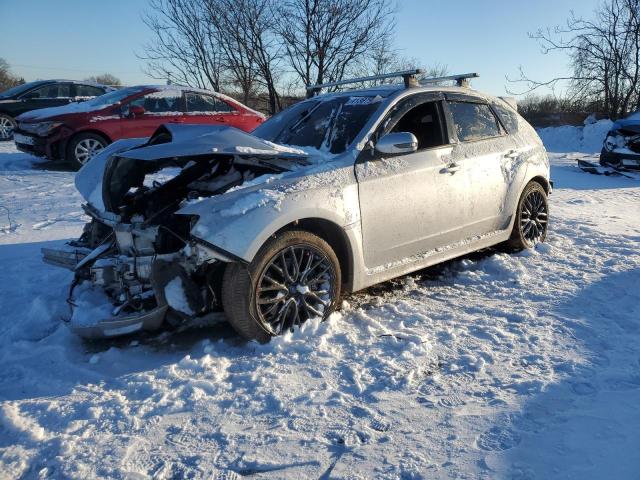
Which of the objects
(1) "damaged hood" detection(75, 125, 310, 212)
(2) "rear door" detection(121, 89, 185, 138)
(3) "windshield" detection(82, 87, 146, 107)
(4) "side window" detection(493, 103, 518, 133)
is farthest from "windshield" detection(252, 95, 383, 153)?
(3) "windshield" detection(82, 87, 146, 107)

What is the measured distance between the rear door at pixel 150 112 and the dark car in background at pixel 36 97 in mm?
3774

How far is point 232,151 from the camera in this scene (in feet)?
11.0

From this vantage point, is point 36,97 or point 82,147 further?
point 36,97

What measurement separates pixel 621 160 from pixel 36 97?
13.7m

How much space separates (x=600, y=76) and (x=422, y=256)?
22090 millimetres

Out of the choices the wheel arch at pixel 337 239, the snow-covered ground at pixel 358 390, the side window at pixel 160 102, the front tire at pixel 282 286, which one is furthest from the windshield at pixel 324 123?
the side window at pixel 160 102

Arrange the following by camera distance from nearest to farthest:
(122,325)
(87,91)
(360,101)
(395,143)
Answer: (122,325) < (395,143) < (360,101) < (87,91)

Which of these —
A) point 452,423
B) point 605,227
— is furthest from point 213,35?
point 452,423

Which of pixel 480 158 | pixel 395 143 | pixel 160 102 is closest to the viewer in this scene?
pixel 395 143

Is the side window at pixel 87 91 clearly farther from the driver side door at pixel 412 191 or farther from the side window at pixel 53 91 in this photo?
the driver side door at pixel 412 191

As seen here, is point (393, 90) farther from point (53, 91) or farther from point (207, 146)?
point (53, 91)

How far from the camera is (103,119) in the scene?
944 centimetres

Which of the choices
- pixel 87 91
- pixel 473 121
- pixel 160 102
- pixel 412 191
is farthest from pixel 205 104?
pixel 412 191

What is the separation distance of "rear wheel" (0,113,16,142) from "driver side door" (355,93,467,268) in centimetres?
1232
